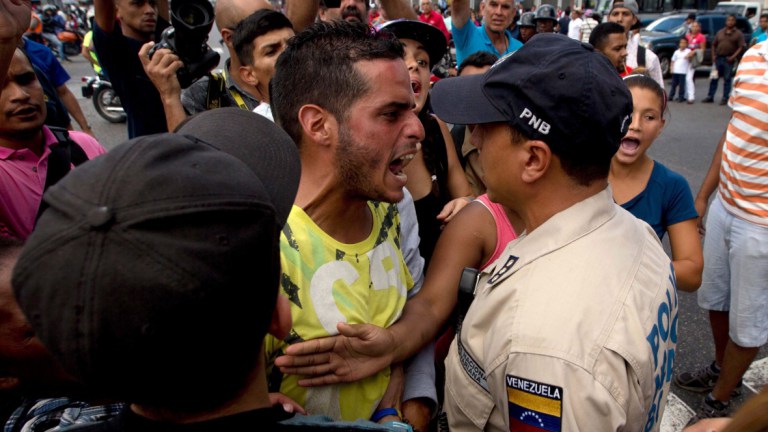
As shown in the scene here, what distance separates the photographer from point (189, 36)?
269cm

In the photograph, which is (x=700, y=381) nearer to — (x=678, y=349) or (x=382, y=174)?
(x=678, y=349)

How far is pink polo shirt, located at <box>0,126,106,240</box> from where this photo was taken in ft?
6.83

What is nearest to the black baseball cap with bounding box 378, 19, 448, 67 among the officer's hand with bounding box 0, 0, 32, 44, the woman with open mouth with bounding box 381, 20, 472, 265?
the woman with open mouth with bounding box 381, 20, 472, 265

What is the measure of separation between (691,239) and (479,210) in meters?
1.13

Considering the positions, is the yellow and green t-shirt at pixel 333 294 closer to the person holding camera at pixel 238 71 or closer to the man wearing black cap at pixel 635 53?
the person holding camera at pixel 238 71

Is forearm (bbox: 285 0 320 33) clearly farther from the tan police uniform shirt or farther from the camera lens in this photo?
the tan police uniform shirt

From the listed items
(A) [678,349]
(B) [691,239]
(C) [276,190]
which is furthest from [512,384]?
(A) [678,349]

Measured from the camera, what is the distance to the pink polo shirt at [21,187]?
2082 mm

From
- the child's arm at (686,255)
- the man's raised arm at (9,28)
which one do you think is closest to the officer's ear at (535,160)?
the child's arm at (686,255)

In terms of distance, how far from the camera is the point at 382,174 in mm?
1652

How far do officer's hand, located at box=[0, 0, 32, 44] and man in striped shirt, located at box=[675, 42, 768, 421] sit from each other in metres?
3.18

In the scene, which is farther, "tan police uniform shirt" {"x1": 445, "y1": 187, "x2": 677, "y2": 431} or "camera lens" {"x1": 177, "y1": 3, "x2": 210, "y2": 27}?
"camera lens" {"x1": 177, "y1": 3, "x2": 210, "y2": 27}

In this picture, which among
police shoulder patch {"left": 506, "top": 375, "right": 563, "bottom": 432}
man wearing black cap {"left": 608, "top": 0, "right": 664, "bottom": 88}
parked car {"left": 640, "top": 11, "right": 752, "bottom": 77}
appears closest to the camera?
police shoulder patch {"left": 506, "top": 375, "right": 563, "bottom": 432}

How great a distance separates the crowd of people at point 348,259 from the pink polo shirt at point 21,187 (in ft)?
0.04
